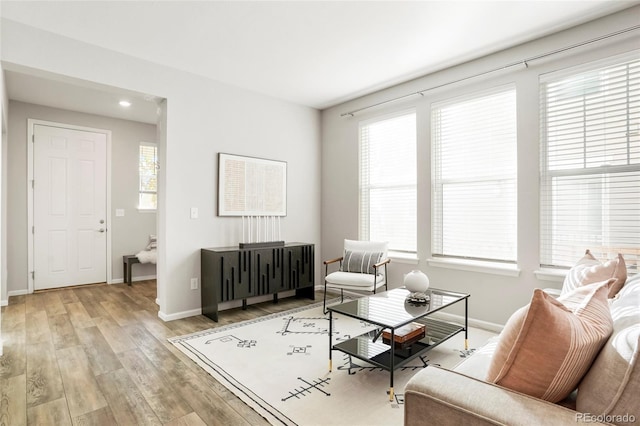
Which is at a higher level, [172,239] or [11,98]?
[11,98]

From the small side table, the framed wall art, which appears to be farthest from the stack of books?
the small side table

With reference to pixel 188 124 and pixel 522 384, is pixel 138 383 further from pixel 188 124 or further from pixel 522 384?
pixel 188 124

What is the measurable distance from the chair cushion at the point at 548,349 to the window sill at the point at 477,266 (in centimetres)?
227

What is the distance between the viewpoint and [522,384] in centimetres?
103

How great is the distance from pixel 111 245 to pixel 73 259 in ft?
1.69

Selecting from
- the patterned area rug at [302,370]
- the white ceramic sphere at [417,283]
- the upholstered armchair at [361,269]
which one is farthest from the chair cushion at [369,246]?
the white ceramic sphere at [417,283]

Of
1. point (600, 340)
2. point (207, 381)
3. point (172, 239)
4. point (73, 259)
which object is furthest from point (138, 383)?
point (73, 259)

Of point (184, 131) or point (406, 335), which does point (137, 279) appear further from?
point (406, 335)

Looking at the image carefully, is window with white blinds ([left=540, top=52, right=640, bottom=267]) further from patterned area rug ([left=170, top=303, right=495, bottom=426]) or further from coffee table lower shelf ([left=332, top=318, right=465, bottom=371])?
coffee table lower shelf ([left=332, top=318, right=465, bottom=371])

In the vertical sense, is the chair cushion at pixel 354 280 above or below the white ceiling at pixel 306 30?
below

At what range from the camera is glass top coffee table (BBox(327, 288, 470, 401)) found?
7.08ft

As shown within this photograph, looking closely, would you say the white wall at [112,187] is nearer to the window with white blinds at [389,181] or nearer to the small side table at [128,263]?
the small side table at [128,263]

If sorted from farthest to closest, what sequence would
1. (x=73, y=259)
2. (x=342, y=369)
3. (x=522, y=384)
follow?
(x=73, y=259) < (x=342, y=369) < (x=522, y=384)

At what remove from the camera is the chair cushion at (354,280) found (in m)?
3.63
